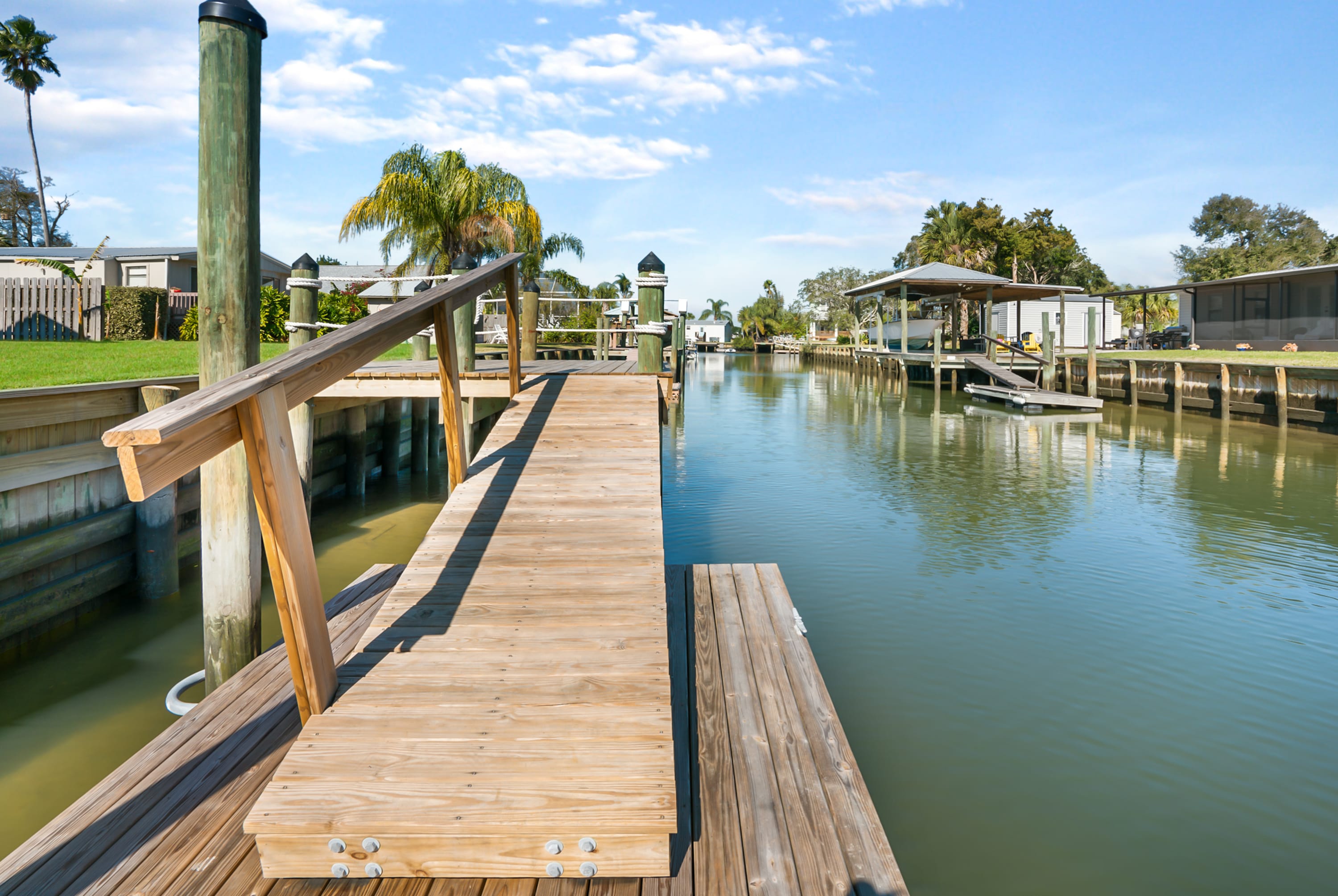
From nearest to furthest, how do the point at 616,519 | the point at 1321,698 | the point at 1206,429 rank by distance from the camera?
Answer: the point at 616,519 → the point at 1321,698 → the point at 1206,429

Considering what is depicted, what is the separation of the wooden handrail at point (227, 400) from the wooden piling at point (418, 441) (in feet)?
33.6

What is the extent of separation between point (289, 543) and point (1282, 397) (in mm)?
22283

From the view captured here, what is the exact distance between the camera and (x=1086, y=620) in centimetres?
702

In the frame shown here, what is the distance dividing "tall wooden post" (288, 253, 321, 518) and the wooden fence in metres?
11.8

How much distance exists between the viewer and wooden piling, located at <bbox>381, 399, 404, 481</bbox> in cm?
1322

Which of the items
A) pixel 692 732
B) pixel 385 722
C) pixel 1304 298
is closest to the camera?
pixel 385 722

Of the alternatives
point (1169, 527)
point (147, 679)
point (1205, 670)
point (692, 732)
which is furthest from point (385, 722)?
point (1169, 527)

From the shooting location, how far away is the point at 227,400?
7.63 feet

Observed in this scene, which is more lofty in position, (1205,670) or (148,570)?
(148,570)

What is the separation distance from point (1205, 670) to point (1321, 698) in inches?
26.8

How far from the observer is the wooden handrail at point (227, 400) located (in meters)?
2.00

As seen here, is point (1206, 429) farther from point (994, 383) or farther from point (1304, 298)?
point (1304, 298)

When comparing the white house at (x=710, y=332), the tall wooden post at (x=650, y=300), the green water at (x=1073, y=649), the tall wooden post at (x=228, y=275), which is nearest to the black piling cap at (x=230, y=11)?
the tall wooden post at (x=228, y=275)

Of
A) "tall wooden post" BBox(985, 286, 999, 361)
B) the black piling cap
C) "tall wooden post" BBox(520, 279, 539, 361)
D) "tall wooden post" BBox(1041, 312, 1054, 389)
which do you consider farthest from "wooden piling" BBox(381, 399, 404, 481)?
"tall wooden post" BBox(985, 286, 999, 361)
